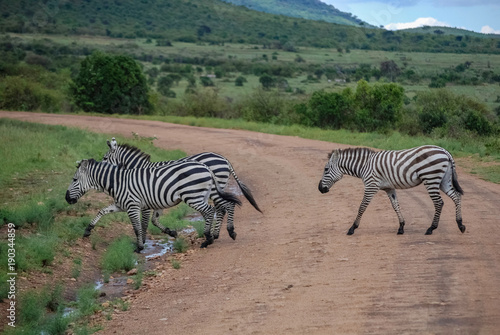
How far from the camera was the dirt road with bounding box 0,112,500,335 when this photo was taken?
6637mm

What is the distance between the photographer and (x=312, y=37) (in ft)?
327

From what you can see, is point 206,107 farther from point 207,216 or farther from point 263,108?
point 207,216

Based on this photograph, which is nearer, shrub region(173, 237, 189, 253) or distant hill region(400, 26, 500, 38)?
shrub region(173, 237, 189, 253)

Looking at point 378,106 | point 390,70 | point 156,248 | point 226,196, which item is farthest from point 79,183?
point 390,70

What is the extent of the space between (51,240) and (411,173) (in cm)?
590

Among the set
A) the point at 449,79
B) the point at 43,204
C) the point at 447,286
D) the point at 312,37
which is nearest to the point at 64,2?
the point at 312,37

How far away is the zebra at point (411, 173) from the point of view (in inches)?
403

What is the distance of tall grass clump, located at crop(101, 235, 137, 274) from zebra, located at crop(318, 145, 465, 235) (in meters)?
3.56

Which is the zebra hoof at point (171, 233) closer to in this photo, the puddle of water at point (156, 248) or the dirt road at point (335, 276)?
the puddle of water at point (156, 248)

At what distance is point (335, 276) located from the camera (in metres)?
8.20

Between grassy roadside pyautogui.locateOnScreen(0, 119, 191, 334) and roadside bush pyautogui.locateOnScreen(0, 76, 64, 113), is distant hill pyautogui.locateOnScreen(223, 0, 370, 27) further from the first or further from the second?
grassy roadside pyautogui.locateOnScreen(0, 119, 191, 334)

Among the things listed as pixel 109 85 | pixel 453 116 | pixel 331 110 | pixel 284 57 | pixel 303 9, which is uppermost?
pixel 303 9

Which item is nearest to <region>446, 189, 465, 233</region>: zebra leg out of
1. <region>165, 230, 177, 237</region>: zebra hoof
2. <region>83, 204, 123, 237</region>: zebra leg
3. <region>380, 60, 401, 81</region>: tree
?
<region>165, 230, 177, 237</region>: zebra hoof

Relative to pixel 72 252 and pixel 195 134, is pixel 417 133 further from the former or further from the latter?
Result: pixel 72 252
